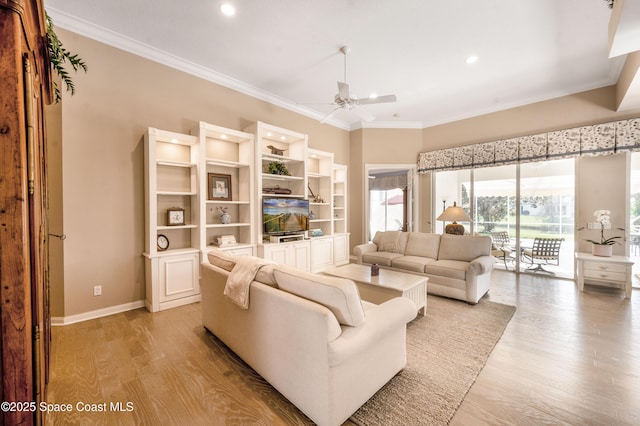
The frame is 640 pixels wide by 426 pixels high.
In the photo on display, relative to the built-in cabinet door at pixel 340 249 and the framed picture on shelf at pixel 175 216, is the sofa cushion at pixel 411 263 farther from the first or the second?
the framed picture on shelf at pixel 175 216

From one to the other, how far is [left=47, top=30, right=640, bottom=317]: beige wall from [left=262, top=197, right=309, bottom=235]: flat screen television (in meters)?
1.46

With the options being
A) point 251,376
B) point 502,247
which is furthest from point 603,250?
point 251,376

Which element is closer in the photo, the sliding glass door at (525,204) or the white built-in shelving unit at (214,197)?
the white built-in shelving unit at (214,197)

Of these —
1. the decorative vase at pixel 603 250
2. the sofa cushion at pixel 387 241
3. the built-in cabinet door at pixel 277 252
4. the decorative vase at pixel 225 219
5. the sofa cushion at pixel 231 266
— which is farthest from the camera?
the sofa cushion at pixel 387 241

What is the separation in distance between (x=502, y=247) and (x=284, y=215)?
180 inches

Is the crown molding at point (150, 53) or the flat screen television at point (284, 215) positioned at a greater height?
the crown molding at point (150, 53)

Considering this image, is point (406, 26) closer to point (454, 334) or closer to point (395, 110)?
point (395, 110)

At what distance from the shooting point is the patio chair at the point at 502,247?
17.7 ft

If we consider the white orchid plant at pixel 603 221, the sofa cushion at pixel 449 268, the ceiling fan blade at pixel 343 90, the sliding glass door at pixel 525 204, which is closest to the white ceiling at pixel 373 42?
the ceiling fan blade at pixel 343 90

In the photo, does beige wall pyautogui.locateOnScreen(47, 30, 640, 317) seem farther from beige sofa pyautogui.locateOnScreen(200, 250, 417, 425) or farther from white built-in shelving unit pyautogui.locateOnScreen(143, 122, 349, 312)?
beige sofa pyautogui.locateOnScreen(200, 250, 417, 425)

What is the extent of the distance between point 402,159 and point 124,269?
232 inches

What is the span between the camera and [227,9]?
2.84 m

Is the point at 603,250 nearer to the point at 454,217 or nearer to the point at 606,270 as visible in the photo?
the point at 606,270

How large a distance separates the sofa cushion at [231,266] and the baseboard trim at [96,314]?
161 cm
